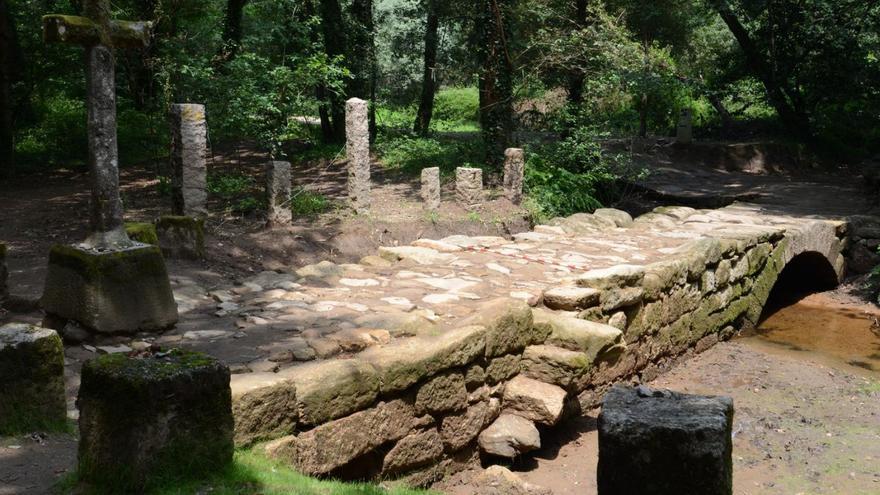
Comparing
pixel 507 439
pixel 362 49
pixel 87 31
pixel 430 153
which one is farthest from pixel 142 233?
pixel 362 49

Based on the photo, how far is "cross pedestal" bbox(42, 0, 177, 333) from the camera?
562 centimetres

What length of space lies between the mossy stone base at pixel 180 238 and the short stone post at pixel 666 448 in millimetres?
5508

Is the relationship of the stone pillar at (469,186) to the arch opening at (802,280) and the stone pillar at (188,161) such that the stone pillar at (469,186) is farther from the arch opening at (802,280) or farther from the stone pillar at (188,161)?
the arch opening at (802,280)

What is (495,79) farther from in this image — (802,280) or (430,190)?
(802,280)

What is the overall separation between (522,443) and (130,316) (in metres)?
3.06

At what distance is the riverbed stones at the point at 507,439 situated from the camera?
657 centimetres

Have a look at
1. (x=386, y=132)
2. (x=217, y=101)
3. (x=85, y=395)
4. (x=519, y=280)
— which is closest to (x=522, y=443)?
(x=519, y=280)

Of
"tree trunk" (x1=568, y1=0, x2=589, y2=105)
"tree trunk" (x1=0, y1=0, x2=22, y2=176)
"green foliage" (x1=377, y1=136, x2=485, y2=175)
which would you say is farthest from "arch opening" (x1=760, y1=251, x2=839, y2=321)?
"tree trunk" (x1=0, y1=0, x2=22, y2=176)

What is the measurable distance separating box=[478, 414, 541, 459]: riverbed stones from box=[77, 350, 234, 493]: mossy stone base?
125 inches

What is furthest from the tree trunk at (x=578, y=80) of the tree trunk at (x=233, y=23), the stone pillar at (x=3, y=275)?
the stone pillar at (x=3, y=275)

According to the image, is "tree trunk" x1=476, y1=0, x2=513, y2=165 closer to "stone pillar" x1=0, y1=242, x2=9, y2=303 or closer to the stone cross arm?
the stone cross arm

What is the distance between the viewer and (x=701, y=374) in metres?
9.84

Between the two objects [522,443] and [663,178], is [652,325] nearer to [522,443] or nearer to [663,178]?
[522,443]

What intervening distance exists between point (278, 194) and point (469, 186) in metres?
3.07
